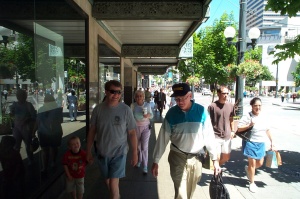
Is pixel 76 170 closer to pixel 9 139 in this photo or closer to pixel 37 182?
pixel 37 182

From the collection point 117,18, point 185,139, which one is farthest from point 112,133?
point 117,18

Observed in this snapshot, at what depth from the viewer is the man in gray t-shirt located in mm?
3604

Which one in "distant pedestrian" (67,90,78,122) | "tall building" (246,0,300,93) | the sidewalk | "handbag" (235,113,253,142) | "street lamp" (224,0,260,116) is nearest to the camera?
the sidewalk

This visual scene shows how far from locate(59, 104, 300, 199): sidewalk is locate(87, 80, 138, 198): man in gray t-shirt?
3.24 feet

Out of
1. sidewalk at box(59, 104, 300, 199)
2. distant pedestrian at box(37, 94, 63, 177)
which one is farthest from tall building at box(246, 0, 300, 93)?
distant pedestrian at box(37, 94, 63, 177)

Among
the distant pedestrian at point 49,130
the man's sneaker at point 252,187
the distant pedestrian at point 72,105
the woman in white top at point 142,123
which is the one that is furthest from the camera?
the woman in white top at point 142,123

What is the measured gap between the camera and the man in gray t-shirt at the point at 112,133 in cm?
360

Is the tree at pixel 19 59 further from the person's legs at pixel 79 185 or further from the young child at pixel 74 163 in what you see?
the person's legs at pixel 79 185

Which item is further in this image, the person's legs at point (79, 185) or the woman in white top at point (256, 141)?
the woman in white top at point (256, 141)

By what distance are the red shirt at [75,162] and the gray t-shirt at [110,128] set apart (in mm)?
411

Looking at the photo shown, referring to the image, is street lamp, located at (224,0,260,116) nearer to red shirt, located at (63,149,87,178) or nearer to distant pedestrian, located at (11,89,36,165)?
red shirt, located at (63,149,87,178)

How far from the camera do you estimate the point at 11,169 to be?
313cm

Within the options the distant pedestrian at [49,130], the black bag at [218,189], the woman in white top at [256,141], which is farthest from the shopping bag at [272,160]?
the distant pedestrian at [49,130]

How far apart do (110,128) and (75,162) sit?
0.79 metres
